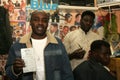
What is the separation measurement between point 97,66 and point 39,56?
50 centimetres

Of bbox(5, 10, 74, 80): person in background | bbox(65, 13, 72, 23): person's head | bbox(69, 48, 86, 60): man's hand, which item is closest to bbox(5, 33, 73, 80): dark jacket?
bbox(5, 10, 74, 80): person in background

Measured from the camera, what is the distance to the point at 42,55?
2199 mm

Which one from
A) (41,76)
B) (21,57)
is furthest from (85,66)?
(21,57)

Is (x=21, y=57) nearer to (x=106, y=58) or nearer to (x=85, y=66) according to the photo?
(x=85, y=66)

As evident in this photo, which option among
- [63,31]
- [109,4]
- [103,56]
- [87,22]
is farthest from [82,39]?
[103,56]

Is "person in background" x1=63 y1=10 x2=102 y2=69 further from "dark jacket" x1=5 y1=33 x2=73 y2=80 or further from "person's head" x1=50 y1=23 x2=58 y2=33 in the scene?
"dark jacket" x1=5 y1=33 x2=73 y2=80

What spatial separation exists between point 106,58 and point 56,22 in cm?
144

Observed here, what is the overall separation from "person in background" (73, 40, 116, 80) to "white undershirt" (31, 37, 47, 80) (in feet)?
0.97

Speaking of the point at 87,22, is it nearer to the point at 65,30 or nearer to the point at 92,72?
the point at 65,30

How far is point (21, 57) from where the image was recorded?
82.4 inches

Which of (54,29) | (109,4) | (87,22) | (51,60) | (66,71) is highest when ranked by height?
(109,4)

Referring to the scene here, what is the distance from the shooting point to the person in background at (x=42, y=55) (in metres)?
2.17

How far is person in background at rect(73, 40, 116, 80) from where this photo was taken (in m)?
2.11

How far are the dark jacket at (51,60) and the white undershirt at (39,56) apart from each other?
1.3 inches
